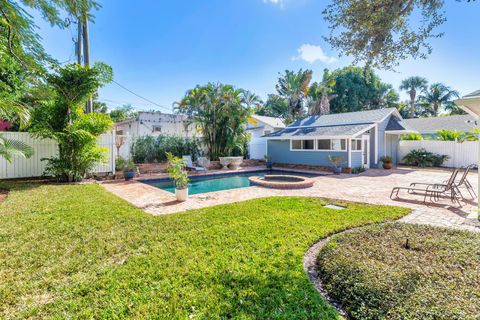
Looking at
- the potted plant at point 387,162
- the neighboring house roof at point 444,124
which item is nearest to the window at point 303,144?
the potted plant at point 387,162

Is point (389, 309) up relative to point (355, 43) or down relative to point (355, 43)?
down

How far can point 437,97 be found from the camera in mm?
36594

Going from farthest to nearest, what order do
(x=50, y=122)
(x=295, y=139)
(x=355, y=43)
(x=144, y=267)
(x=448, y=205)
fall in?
1. (x=295, y=139)
2. (x=50, y=122)
3. (x=448, y=205)
4. (x=355, y=43)
5. (x=144, y=267)

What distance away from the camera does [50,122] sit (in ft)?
34.9

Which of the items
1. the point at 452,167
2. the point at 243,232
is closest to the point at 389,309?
the point at 243,232

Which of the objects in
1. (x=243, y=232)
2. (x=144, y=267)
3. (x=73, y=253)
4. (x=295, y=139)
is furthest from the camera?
(x=295, y=139)

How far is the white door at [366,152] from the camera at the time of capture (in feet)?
58.5

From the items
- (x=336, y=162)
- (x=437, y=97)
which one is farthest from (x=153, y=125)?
(x=437, y=97)

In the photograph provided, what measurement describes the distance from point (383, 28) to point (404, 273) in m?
5.08

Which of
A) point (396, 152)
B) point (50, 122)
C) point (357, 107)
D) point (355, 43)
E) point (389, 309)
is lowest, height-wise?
point (389, 309)

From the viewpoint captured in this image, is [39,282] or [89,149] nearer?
[39,282]

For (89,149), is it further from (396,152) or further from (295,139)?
(396,152)

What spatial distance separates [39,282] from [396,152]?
24299mm

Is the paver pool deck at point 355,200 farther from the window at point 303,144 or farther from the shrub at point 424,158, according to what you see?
the shrub at point 424,158
